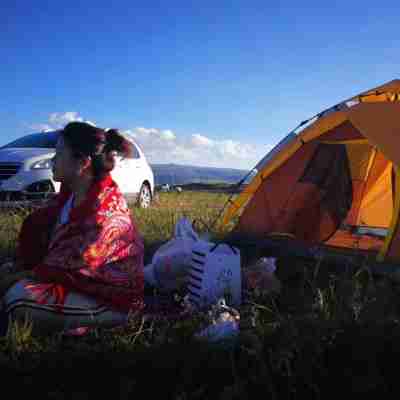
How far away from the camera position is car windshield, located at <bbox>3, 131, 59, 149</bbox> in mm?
7499

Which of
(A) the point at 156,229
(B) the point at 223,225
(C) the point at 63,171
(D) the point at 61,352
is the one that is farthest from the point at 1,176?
(D) the point at 61,352

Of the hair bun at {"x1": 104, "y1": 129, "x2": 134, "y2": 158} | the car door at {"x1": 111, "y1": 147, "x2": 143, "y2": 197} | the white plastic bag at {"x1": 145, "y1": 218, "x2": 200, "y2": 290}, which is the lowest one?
the white plastic bag at {"x1": 145, "y1": 218, "x2": 200, "y2": 290}

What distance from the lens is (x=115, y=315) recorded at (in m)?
2.88

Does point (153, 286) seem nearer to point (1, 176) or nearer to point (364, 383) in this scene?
point (364, 383)

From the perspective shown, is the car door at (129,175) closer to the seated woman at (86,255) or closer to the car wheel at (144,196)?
the car wheel at (144,196)

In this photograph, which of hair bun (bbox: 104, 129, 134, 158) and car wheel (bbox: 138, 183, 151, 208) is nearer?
hair bun (bbox: 104, 129, 134, 158)

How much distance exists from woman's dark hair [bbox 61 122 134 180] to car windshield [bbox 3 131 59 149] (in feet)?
15.6

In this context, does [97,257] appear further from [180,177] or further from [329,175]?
[180,177]

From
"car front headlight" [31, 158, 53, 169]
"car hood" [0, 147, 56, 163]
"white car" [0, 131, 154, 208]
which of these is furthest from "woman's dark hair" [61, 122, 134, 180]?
"car hood" [0, 147, 56, 163]

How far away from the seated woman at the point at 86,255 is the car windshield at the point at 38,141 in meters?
4.69

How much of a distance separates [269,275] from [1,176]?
462 cm

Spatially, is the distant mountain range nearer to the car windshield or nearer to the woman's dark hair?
the woman's dark hair

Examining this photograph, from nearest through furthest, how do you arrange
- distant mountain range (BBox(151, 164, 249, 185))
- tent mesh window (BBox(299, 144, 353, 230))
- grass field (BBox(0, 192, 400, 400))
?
grass field (BBox(0, 192, 400, 400)), tent mesh window (BBox(299, 144, 353, 230)), distant mountain range (BBox(151, 164, 249, 185))

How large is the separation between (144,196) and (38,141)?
2423mm
